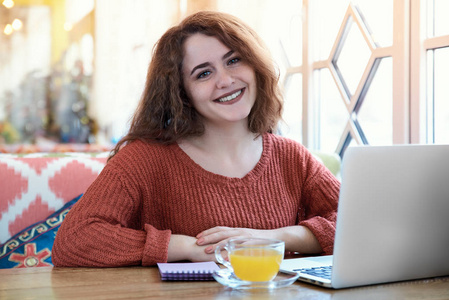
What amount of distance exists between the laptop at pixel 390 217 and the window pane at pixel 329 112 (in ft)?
6.03

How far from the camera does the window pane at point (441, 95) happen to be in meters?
2.13

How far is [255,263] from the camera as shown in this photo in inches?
38.3

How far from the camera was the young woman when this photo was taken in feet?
4.88

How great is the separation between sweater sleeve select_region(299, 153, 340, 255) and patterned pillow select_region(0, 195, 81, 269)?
848 mm

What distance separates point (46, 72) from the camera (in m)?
4.39

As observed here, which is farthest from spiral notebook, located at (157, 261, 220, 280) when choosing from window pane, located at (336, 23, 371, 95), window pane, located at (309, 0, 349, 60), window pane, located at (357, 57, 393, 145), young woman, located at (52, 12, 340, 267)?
window pane, located at (309, 0, 349, 60)

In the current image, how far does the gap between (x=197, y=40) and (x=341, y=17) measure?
1.46 m

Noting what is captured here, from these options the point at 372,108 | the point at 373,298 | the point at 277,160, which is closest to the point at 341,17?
the point at 372,108

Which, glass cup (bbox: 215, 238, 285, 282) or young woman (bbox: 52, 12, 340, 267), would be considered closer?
glass cup (bbox: 215, 238, 285, 282)

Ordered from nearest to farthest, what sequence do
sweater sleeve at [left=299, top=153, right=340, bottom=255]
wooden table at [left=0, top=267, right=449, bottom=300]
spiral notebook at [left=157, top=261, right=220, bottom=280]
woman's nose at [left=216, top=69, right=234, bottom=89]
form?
wooden table at [left=0, top=267, right=449, bottom=300], spiral notebook at [left=157, top=261, right=220, bottom=280], sweater sleeve at [left=299, top=153, right=340, bottom=255], woman's nose at [left=216, top=69, right=234, bottom=89]

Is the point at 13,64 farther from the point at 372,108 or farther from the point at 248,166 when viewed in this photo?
the point at 248,166

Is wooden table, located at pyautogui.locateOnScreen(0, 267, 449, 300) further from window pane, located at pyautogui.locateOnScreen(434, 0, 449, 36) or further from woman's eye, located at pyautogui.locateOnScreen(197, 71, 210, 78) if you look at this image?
window pane, located at pyautogui.locateOnScreen(434, 0, 449, 36)

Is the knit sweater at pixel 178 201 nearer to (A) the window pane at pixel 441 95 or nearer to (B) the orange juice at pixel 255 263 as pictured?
(B) the orange juice at pixel 255 263

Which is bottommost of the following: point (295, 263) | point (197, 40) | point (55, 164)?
point (295, 263)
